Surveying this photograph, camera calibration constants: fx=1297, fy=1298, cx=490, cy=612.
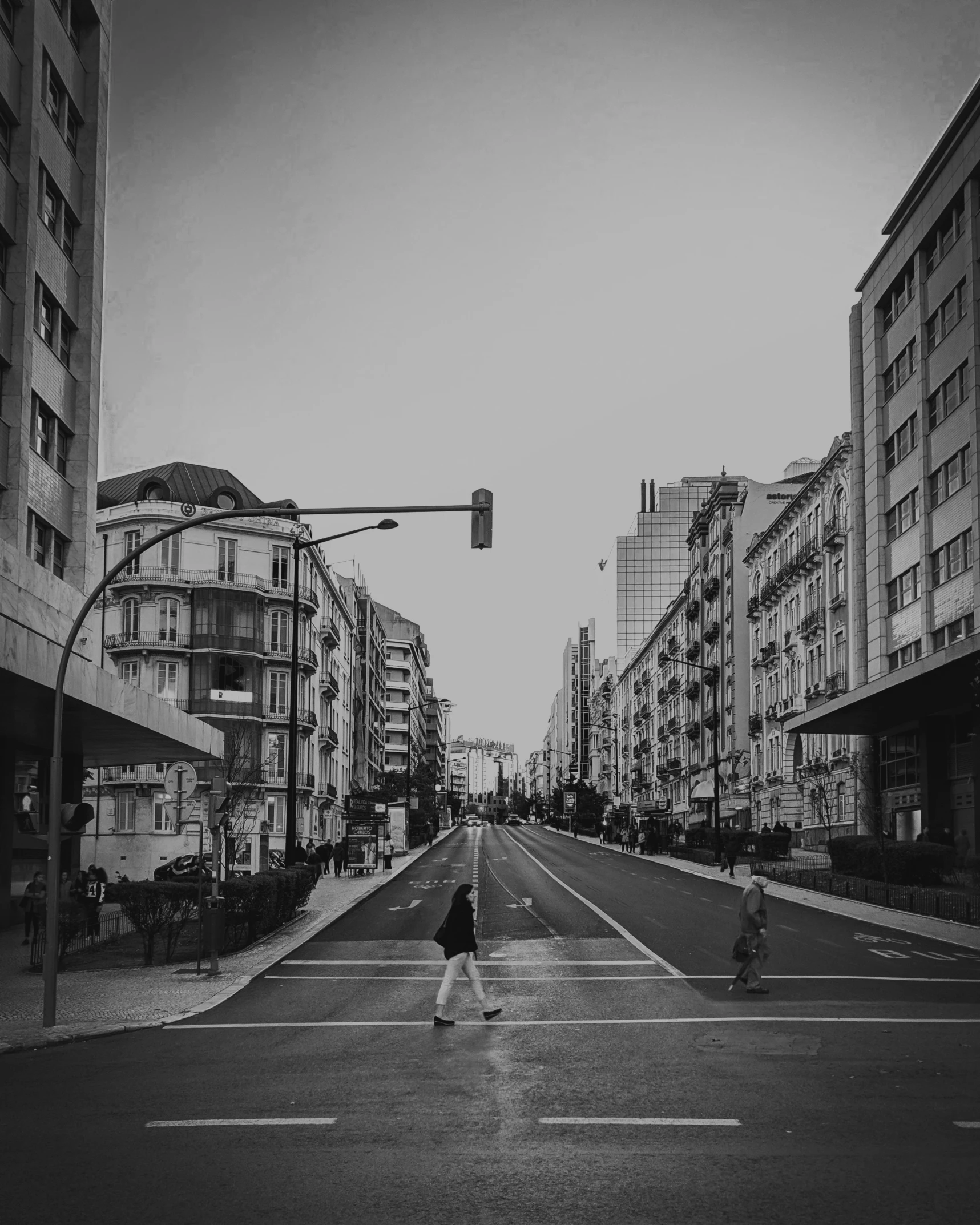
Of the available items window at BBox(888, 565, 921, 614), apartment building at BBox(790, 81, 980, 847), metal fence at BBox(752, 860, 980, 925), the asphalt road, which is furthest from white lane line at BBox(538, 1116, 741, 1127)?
window at BBox(888, 565, 921, 614)

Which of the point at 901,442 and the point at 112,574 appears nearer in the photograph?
the point at 112,574

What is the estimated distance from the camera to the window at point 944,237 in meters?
44.1

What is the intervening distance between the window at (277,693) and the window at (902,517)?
36762 millimetres

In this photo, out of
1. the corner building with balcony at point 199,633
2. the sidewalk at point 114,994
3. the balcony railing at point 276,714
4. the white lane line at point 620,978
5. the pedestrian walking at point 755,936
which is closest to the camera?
the sidewalk at point 114,994

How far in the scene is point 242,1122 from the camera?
1047 centimetres

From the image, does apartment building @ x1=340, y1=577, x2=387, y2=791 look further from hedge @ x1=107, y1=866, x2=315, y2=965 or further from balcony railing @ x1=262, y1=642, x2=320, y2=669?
hedge @ x1=107, y1=866, x2=315, y2=965

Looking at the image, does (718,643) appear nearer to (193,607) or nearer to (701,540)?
(701,540)

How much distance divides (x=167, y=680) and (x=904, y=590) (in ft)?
131

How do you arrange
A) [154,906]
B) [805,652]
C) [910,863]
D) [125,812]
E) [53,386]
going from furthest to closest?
[125,812] → [805,652] → [910,863] → [53,386] → [154,906]

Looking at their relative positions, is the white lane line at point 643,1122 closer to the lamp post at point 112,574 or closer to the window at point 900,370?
the lamp post at point 112,574

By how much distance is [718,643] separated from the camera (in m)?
90.9

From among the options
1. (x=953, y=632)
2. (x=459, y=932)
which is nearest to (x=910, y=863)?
(x=953, y=632)

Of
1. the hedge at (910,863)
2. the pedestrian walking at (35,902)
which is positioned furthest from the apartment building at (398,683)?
the pedestrian walking at (35,902)

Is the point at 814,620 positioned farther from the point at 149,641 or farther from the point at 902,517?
the point at 149,641
